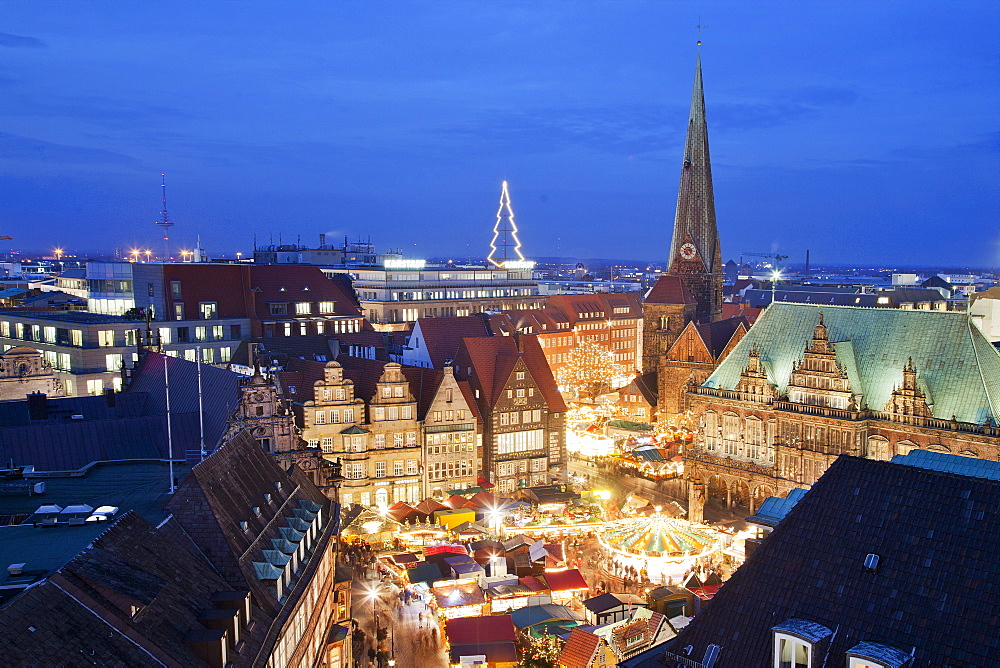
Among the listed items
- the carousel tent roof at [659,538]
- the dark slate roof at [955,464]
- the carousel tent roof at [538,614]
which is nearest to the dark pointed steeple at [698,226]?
the carousel tent roof at [659,538]

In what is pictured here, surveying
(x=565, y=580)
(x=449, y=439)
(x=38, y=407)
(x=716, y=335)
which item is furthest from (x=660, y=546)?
(x=716, y=335)

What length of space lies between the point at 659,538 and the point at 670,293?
58.7 m

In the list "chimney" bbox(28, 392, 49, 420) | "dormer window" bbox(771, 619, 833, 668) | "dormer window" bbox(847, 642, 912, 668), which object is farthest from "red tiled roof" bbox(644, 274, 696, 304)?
"dormer window" bbox(847, 642, 912, 668)

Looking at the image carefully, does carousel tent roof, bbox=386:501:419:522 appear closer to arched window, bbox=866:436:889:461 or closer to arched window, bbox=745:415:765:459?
arched window, bbox=745:415:765:459

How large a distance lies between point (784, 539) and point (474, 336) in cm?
5108

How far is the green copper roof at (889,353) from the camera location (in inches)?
2045

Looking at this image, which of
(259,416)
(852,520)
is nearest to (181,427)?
(259,416)

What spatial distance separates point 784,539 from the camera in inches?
800

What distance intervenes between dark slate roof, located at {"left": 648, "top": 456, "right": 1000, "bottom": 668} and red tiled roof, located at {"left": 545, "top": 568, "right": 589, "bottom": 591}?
2136 centimetres

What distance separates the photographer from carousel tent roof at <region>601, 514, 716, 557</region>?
4606 cm

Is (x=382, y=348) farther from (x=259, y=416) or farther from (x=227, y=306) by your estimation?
(x=259, y=416)

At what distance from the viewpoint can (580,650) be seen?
32656 mm

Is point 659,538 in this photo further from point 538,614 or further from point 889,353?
point 889,353

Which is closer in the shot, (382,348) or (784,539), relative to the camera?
(784,539)
